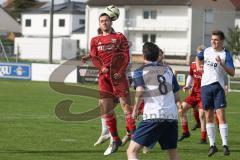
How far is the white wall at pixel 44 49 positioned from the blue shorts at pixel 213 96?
66.7m

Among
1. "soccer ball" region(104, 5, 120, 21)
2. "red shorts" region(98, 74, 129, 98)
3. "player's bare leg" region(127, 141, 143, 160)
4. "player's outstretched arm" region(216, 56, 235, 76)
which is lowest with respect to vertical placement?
"player's bare leg" region(127, 141, 143, 160)

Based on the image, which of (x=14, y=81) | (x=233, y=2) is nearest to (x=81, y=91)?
(x=14, y=81)

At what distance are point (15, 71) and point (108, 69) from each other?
98.2ft

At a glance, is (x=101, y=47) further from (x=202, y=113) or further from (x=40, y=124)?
(x=40, y=124)

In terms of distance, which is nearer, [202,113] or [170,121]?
[170,121]

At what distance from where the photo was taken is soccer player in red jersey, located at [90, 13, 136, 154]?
11.7 metres

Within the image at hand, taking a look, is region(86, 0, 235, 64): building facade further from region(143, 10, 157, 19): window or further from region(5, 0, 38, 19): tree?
region(5, 0, 38, 19): tree

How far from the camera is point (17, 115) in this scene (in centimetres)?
1958

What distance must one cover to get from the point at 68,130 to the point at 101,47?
452cm

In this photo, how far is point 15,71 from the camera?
4106cm

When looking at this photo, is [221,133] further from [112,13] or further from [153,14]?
[153,14]

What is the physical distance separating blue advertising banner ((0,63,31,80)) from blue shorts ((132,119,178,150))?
105 feet

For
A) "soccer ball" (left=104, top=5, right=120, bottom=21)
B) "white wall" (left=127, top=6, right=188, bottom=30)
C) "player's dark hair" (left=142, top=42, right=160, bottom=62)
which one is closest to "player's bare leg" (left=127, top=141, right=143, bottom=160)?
"player's dark hair" (left=142, top=42, right=160, bottom=62)

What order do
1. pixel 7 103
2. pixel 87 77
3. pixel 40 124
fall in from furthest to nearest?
pixel 87 77 < pixel 7 103 < pixel 40 124
